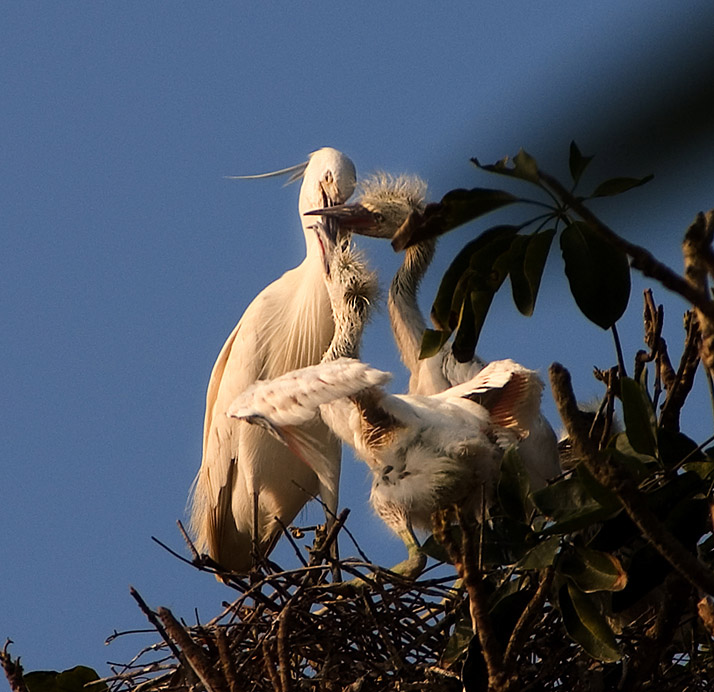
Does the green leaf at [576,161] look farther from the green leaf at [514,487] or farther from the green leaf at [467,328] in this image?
the green leaf at [514,487]

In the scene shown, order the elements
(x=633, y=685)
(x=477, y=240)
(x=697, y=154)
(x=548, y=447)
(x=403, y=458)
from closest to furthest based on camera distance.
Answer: (x=697, y=154) → (x=477, y=240) → (x=633, y=685) → (x=403, y=458) → (x=548, y=447)

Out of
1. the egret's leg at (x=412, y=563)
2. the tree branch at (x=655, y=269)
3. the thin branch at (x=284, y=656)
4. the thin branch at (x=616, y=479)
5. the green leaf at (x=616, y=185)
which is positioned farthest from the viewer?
the egret's leg at (x=412, y=563)

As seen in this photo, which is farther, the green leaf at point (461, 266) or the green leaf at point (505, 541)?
the green leaf at point (505, 541)

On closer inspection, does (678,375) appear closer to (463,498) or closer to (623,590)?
(623,590)

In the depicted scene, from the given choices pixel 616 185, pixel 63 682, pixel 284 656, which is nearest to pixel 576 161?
pixel 616 185

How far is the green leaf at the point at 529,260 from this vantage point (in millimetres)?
1532

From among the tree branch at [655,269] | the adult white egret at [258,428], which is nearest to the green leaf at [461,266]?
the tree branch at [655,269]

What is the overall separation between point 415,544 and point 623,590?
3.90ft

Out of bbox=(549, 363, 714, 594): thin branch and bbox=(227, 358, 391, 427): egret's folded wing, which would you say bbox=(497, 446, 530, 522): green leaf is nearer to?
bbox=(227, 358, 391, 427): egret's folded wing

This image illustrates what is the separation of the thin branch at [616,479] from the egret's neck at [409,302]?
2274mm

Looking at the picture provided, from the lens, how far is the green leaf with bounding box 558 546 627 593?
5.19ft

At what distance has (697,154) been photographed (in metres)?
0.32

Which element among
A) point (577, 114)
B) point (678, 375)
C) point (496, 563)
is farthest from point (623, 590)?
point (577, 114)

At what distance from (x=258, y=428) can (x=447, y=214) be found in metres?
3.15
